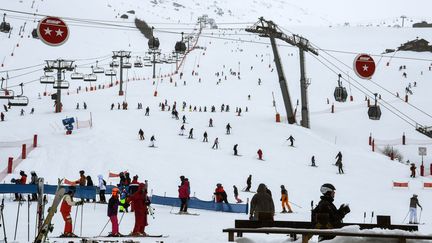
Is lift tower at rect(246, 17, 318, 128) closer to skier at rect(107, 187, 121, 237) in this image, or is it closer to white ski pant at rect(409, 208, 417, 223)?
white ski pant at rect(409, 208, 417, 223)

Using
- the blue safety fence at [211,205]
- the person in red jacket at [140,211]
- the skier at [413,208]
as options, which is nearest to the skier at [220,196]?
the blue safety fence at [211,205]

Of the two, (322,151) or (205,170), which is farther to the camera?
(322,151)

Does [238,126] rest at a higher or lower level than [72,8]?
lower

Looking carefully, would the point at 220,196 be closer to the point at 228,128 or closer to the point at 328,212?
the point at 328,212

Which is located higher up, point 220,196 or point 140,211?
point 140,211

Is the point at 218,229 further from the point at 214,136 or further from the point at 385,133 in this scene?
the point at 385,133

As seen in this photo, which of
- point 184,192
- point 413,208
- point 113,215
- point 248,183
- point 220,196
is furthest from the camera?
point 248,183

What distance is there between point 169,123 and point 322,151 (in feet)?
39.9

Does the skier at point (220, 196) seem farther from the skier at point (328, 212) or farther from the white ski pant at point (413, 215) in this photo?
the skier at point (328, 212)

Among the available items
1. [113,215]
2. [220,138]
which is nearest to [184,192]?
[113,215]

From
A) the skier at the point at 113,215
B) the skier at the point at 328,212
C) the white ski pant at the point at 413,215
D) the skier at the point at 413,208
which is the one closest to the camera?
the skier at the point at 328,212

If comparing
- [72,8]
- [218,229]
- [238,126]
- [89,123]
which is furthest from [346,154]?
[72,8]

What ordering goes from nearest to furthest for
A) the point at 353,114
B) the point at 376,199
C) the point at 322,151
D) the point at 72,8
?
the point at 376,199
the point at 322,151
the point at 353,114
the point at 72,8

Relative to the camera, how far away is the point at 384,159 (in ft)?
132
